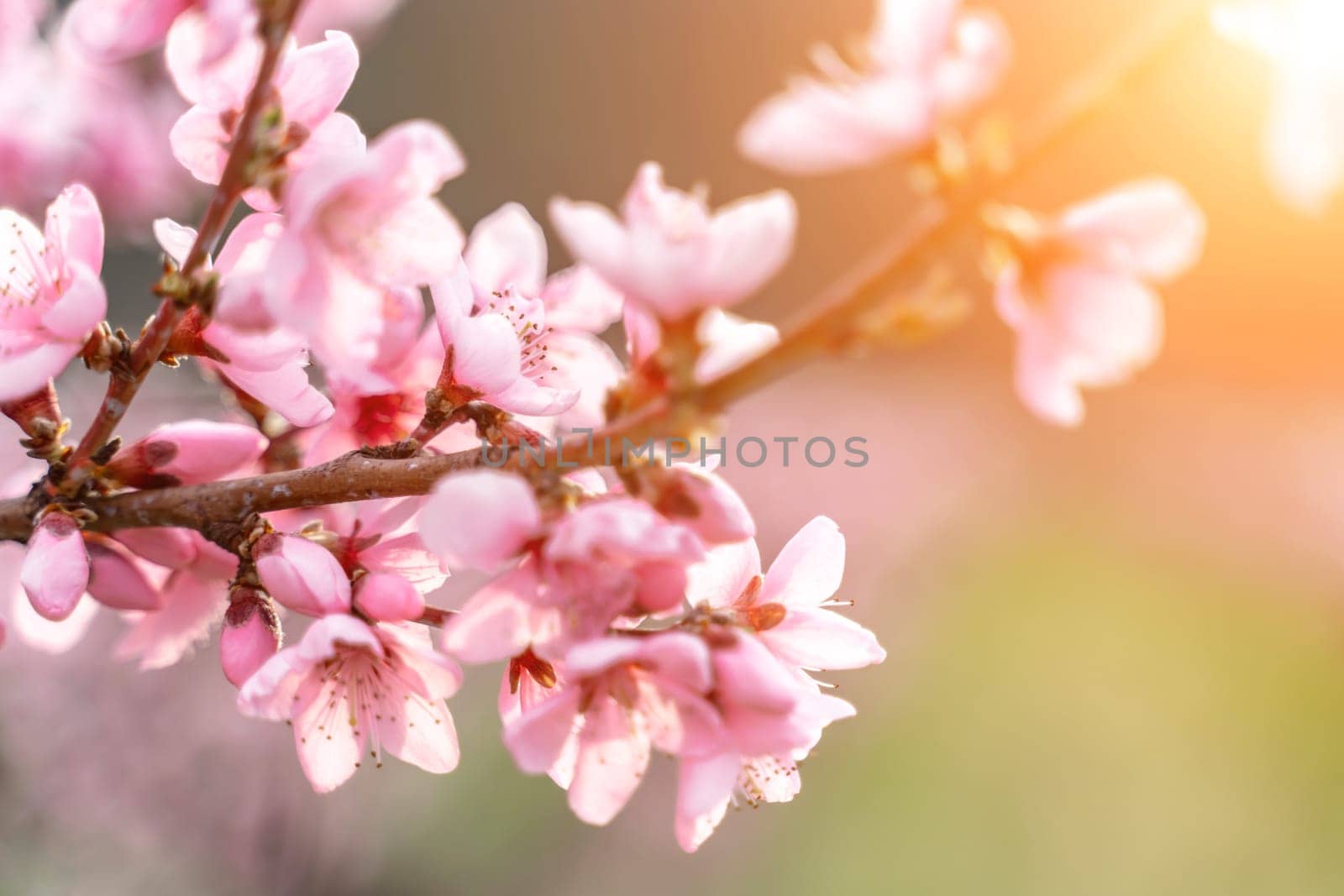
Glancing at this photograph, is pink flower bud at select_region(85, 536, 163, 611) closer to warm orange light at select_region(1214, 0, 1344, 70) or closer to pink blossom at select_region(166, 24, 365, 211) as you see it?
pink blossom at select_region(166, 24, 365, 211)

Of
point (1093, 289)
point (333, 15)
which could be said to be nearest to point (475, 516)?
point (1093, 289)

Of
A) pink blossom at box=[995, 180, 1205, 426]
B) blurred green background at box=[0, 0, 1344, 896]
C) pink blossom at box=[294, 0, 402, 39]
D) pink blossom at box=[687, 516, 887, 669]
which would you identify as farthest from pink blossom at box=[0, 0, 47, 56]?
pink blossom at box=[995, 180, 1205, 426]

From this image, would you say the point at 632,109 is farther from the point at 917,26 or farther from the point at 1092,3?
the point at 917,26

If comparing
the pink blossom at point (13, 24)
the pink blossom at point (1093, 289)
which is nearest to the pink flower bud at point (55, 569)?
the pink blossom at point (1093, 289)

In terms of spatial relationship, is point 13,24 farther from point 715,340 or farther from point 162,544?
point 715,340

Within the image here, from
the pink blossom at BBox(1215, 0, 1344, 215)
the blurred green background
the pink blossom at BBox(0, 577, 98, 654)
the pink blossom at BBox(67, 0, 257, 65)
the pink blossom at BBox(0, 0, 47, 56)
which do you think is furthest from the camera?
the blurred green background

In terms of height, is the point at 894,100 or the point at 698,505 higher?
the point at 894,100

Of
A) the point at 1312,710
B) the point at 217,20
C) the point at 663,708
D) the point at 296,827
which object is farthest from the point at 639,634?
the point at 1312,710
